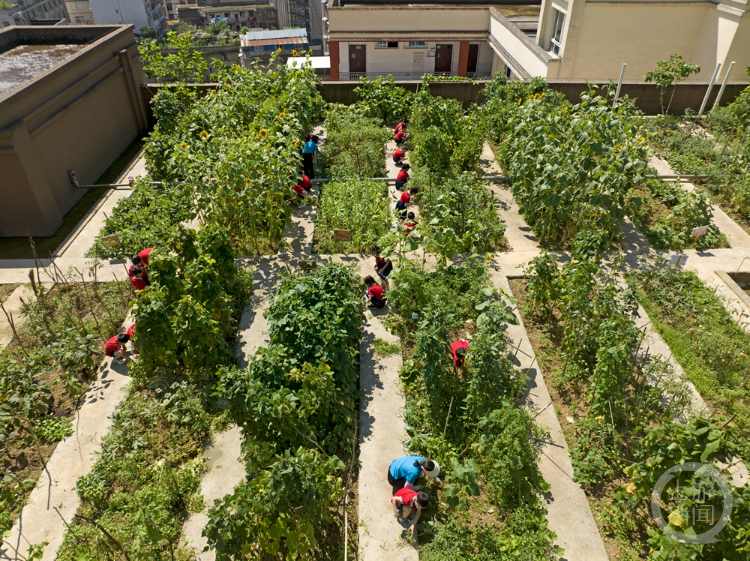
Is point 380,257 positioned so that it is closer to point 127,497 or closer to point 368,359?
point 368,359

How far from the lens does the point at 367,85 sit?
49.0ft

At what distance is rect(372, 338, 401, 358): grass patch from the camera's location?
24.9 ft

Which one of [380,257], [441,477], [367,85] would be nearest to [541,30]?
[367,85]

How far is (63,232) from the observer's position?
1059 cm

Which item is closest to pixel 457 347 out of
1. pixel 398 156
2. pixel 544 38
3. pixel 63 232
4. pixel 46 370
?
pixel 46 370

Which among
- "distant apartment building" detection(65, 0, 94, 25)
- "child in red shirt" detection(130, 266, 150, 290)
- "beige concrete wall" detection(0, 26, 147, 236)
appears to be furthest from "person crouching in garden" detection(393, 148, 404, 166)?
"distant apartment building" detection(65, 0, 94, 25)

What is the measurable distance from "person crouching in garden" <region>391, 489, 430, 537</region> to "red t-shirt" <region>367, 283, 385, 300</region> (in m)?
3.38

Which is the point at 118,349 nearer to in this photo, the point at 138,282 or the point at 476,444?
the point at 138,282

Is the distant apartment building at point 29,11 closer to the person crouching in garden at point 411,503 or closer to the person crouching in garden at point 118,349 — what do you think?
the person crouching in garden at point 118,349

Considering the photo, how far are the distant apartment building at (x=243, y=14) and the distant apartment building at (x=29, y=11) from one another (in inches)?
886

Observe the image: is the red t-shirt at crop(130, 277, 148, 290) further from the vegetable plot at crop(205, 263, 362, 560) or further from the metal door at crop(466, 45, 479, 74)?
the metal door at crop(466, 45, 479, 74)

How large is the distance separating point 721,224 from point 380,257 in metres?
7.56

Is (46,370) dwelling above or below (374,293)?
below

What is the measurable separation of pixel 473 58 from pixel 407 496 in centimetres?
2562
